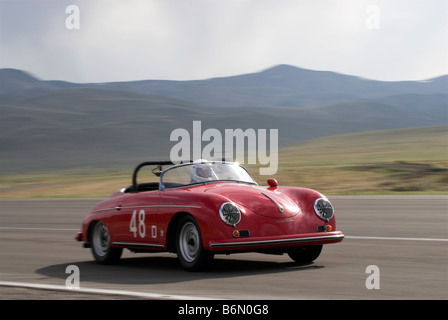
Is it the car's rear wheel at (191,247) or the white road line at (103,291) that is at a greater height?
the car's rear wheel at (191,247)

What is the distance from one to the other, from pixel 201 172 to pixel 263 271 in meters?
1.69

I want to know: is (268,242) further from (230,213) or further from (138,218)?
(138,218)

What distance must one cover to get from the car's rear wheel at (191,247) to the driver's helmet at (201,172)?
917mm

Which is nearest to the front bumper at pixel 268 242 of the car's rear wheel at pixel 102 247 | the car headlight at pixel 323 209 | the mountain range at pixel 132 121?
the car headlight at pixel 323 209

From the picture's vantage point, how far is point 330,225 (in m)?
8.38

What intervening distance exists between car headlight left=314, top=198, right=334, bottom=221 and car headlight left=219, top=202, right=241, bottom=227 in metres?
1.11

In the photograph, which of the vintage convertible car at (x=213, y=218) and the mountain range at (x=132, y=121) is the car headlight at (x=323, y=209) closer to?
the vintage convertible car at (x=213, y=218)

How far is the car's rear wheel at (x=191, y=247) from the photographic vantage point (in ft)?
25.7

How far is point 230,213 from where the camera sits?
25.5 ft

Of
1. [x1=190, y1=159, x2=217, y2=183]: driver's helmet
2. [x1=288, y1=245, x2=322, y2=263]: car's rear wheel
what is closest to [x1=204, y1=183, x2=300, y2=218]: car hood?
[x1=190, y1=159, x2=217, y2=183]: driver's helmet

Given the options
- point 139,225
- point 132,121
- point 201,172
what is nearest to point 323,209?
point 201,172

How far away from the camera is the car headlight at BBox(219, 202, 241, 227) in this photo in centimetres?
771

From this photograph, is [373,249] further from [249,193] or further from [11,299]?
[11,299]

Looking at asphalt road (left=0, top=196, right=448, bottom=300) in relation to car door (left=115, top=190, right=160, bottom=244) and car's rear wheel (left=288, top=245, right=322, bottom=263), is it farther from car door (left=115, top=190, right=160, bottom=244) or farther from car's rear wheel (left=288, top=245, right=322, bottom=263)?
car door (left=115, top=190, right=160, bottom=244)
